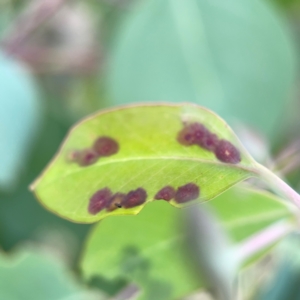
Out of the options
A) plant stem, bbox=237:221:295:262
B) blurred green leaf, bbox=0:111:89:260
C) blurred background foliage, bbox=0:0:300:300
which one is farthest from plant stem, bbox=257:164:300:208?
blurred green leaf, bbox=0:111:89:260

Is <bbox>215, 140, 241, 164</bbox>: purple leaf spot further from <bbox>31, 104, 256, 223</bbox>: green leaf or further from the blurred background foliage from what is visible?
the blurred background foliage

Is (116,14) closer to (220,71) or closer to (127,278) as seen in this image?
(220,71)

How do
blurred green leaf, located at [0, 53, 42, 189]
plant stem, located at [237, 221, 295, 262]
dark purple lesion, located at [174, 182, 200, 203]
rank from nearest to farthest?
dark purple lesion, located at [174, 182, 200, 203] → plant stem, located at [237, 221, 295, 262] → blurred green leaf, located at [0, 53, 42, 189]

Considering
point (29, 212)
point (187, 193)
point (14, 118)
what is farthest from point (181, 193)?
point (29, 212)

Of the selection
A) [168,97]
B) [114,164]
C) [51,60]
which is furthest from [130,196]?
[51,60]

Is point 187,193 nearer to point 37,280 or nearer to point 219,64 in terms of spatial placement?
point 37,280

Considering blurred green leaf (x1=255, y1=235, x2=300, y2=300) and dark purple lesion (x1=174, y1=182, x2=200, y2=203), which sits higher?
dark purple lesion (x1=174, y1=182, x2=200, y2=203)
